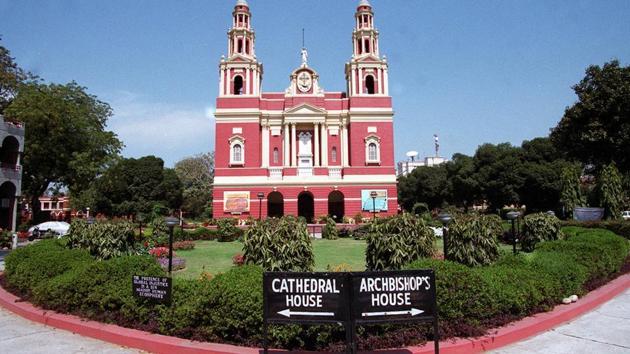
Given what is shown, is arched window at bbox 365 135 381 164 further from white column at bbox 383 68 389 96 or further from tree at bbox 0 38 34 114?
tree at bbox 0 38 34 114

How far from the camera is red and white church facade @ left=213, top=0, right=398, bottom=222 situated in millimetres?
37250

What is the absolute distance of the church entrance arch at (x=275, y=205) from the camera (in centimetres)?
3930

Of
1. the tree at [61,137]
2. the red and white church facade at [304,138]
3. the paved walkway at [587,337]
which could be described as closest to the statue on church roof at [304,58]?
the red and white church facade at [304,138]

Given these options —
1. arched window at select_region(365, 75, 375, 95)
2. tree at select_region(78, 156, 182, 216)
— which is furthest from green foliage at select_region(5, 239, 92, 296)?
tree at select_region(78, 156, 182, 216)

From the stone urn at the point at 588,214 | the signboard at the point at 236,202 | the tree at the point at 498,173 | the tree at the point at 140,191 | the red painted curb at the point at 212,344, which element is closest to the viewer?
the red painted curb at the point at 212,344

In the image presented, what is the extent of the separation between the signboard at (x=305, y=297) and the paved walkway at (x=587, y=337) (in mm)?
2605

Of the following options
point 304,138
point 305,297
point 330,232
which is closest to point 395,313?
point 305,297

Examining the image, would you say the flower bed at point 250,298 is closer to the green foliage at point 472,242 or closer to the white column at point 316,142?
the green foliage at point 472,242

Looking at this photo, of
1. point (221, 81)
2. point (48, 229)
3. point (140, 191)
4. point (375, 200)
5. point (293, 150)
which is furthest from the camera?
point (140, 191)

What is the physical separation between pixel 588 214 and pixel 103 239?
80.4 ft

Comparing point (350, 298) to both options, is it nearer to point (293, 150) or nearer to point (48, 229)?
point (48, 229)

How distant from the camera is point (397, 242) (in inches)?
320

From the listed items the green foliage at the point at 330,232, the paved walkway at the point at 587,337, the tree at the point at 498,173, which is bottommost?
the paved walkway at the point at 587,337

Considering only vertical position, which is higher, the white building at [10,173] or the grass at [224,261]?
the white building at [10,173]
